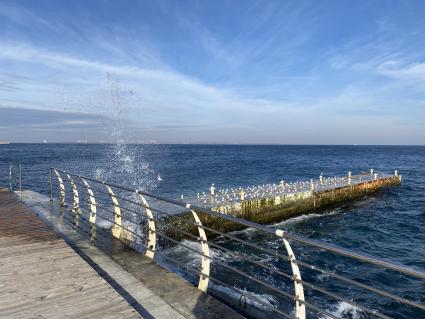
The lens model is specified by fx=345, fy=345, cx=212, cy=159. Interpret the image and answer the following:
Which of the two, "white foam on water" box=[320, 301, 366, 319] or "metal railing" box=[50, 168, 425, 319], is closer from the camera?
"metal railing" box=[50, 168, 425, 319]

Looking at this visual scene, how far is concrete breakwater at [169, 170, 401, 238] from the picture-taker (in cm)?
1903

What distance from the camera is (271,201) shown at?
22.7 meters

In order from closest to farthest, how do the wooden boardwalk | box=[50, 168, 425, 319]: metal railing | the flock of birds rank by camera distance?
box=[50, 168, 425, 319]: metal railing, the wooden boardwalk, the flock of birds

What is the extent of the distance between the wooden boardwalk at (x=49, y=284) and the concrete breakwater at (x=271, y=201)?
9.89m

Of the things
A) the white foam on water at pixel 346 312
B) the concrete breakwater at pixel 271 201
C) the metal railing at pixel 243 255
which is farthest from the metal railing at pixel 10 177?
the white foam on water at pixel 346 312

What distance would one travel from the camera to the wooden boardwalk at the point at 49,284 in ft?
12.2

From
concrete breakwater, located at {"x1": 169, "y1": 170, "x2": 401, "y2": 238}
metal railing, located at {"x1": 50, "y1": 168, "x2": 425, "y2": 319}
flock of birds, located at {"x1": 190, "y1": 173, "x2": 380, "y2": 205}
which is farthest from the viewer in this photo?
flock of birds, located at {"x1": 190, "y1": 173, "x2": 380, "y2": 205}

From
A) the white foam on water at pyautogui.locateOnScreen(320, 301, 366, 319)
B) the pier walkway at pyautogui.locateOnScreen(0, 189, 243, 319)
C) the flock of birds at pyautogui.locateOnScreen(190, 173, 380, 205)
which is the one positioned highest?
the pier walkway at pyautogui.locateOnScreen(0, 189, 243, 319)

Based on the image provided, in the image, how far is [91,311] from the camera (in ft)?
12.2

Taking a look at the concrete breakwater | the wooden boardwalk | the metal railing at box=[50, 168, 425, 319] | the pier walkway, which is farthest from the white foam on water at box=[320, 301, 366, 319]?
the concrete breakwater

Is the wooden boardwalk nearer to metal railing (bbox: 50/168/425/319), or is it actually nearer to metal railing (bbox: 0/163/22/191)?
metal railing (bbox: 50/168/425/319)

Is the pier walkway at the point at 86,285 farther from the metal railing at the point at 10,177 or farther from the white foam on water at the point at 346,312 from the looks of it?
the metal railing at the point at 10,177

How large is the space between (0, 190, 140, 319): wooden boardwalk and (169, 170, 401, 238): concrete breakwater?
9887mm

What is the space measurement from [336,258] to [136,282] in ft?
36.7
